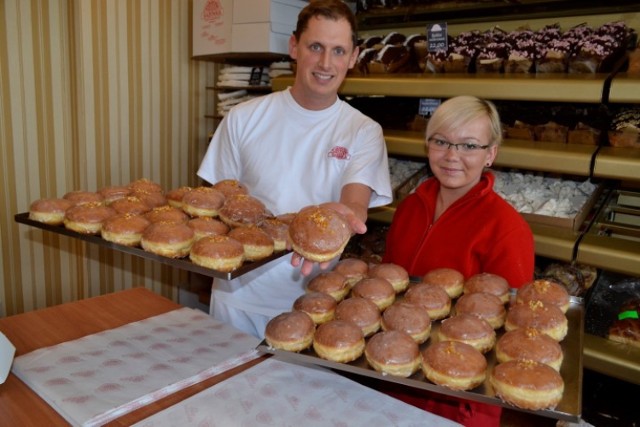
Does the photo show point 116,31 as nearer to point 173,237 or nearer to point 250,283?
point 250,283

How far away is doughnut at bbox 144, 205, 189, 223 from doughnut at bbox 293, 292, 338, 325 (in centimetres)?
Result: 54

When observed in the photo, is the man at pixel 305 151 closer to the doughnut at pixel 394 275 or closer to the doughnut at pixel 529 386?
the doughnut at pixel 394 275

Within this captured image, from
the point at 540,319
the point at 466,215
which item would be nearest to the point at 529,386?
the point at 540,319

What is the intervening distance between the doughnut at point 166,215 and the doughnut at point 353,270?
0.58m

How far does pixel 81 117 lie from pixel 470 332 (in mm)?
3569

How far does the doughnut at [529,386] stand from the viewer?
114cm

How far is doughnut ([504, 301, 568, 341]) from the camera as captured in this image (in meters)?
1.40

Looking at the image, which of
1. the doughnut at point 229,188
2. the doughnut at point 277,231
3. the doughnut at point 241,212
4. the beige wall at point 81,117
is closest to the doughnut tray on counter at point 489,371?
the doughnut at point 277,231

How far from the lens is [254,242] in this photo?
5.30 feet

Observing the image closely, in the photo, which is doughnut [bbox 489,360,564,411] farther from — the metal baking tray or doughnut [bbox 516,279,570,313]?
the metal baking tray

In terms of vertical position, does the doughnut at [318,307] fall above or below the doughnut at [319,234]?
below

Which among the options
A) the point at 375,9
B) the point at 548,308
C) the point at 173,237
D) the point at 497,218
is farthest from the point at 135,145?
the point at 548,308

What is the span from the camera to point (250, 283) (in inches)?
89.7

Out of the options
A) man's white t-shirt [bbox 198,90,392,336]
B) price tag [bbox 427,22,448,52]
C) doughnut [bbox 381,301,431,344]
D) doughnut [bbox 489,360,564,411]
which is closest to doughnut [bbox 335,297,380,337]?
doughnut [bbox 381,301,431,344]
